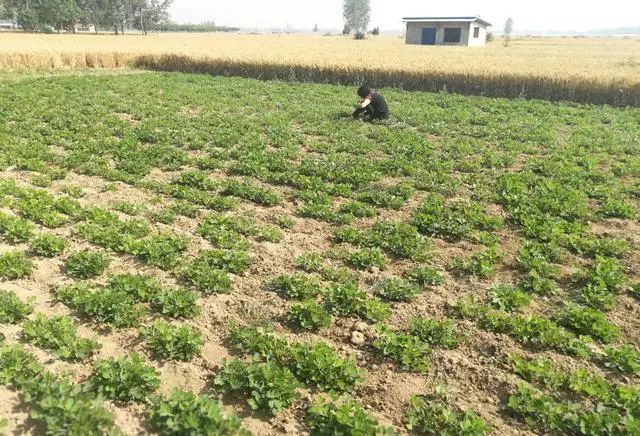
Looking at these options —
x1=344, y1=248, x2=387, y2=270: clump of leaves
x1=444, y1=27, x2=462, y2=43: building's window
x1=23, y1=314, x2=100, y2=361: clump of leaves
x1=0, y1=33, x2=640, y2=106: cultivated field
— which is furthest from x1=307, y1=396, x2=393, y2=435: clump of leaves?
x1=444, y1=27, x2=462, y2=43: building's window

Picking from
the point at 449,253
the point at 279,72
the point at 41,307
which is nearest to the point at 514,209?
the point at 449,253

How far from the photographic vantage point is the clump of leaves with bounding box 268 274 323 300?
6.28 meters

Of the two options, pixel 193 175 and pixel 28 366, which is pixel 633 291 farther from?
pixel 193 175

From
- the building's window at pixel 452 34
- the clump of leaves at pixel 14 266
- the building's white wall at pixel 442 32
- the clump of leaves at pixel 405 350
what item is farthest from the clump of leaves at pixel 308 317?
the building's window at pixel 452 34

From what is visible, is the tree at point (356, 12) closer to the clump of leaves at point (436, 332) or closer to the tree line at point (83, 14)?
the tree line at point (83, 14)

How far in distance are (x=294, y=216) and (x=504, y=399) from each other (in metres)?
5.16

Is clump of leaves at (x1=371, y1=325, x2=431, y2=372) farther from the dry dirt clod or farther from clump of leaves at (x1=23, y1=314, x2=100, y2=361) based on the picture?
clump of leaves at (x1=23, y1=314, x2=100, y2=361)

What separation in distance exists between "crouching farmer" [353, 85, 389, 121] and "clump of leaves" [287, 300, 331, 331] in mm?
11134

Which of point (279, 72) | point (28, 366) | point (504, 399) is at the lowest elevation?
point (504, 399)

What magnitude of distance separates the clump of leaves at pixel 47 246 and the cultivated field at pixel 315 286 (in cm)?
3

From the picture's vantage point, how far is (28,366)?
451 centimetres

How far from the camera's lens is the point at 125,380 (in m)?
4.41

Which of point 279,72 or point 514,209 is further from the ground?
point 279,72

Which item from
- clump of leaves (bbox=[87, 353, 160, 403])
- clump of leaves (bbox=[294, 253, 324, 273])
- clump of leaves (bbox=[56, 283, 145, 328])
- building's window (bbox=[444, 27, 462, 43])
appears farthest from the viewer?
building's window (bbox=[444, 27, 462, 43])
